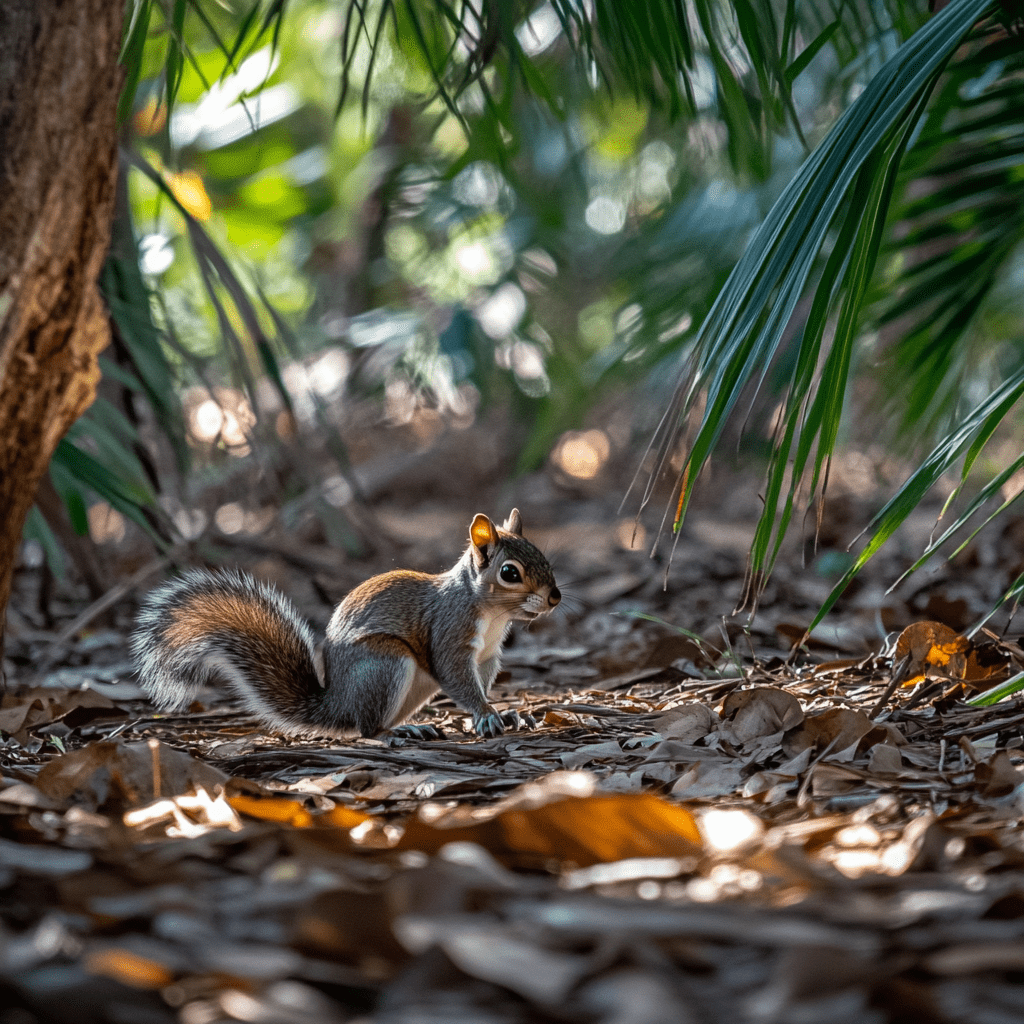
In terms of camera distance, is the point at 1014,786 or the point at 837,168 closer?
the point at 1014,786

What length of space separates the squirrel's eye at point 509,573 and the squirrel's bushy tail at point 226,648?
494mm

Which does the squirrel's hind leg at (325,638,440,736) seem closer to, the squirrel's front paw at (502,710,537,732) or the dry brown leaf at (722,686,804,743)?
the squirrel's front paw at (502,710,537,732)

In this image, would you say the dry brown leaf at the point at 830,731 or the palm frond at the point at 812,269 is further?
the dry brown leaf at the point at 830,731

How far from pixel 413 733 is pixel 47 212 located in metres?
1.33

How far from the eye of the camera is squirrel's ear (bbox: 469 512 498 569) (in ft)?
8.32

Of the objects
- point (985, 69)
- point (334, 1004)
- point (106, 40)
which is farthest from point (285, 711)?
point (985, 69)

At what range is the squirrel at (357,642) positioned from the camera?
2.21 meters

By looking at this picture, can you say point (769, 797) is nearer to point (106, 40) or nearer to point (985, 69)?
point (106, 40)

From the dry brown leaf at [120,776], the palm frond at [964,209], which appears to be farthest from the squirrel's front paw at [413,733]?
the palm frond at [964,209]

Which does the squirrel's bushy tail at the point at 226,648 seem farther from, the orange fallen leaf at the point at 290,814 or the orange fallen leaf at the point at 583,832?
the orange fallen leaf at the point at 583,832

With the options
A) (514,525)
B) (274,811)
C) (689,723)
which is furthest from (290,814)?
(514,525)

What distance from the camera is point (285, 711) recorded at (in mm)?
2287

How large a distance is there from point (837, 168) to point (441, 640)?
4.57 feet

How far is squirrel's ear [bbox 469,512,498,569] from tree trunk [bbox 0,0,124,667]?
3.66ft
